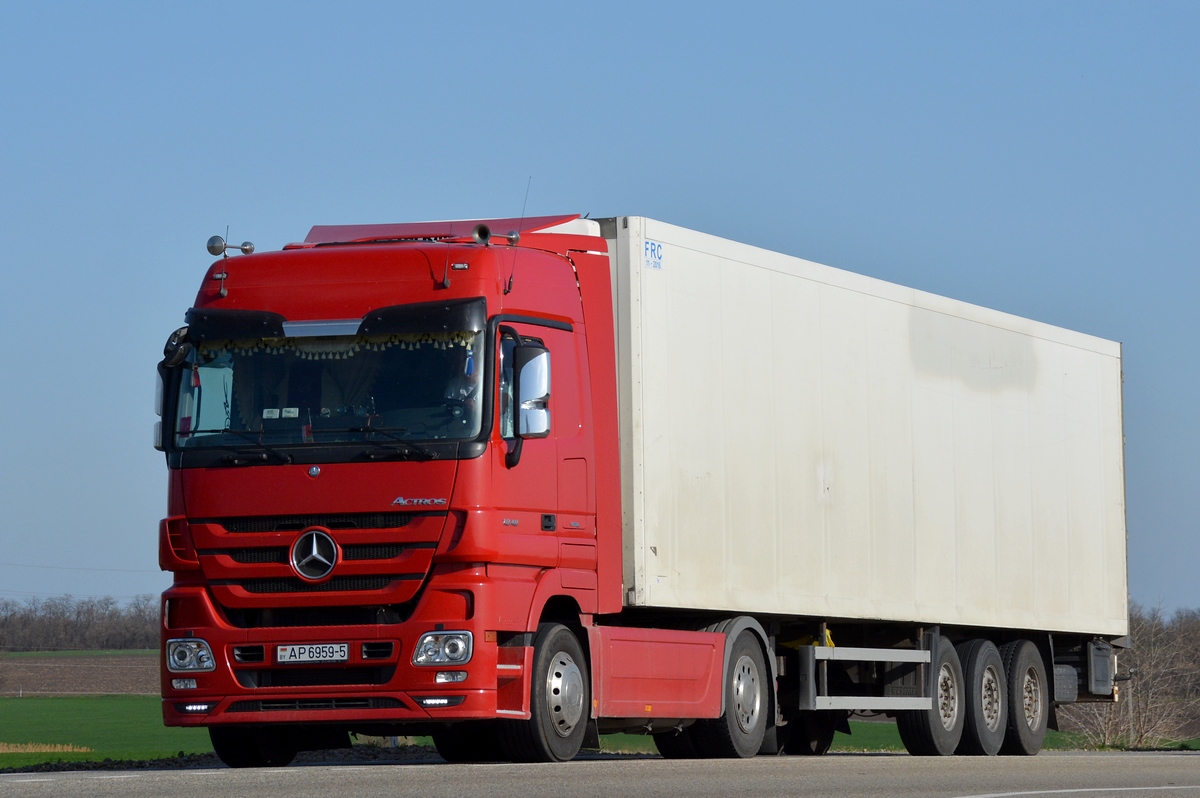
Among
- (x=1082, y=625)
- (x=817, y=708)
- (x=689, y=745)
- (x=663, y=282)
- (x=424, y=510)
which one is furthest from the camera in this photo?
(x=1082, y=625)

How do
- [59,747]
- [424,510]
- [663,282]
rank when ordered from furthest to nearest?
[59,747] < [663,282] < [424,510]

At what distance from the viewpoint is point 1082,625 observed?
19172 millimetres

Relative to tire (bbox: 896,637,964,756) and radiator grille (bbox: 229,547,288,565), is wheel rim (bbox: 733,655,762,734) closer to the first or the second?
tire (bbox: 896,637,964,756)

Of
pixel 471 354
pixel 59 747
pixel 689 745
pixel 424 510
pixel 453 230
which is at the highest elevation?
pixel 453 230

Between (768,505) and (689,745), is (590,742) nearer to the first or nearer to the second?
(689,745)

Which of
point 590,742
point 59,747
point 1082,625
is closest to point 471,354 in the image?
point 590,742

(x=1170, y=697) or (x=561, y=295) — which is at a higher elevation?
(x=561, y=295)

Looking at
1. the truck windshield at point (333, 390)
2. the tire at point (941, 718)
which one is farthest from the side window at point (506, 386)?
the tire at point (941, 718)

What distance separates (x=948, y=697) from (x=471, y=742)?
6440 millimetres

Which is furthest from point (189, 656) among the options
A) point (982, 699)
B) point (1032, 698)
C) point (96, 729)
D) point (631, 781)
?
point (96, 729)

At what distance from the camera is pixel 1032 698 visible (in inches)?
741

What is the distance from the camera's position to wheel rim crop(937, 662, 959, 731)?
677 inches

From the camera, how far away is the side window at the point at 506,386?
11070 mm

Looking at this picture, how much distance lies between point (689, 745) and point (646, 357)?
3.29m
